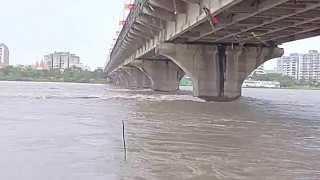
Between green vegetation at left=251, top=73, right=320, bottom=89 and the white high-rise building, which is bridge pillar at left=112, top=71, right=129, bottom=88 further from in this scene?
the white high-rise building

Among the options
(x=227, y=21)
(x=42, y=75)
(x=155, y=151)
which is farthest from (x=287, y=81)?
(x=155, y=151)

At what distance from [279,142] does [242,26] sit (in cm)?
1647

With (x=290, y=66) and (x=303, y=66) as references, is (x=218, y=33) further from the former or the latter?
(x=290, y=66)

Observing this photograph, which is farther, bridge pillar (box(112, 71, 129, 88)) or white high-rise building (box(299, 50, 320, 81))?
white high-rise building (box(299, 50, 320, 81))

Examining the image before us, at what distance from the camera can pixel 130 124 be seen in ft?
58.7

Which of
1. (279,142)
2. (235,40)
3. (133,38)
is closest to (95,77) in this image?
(133,38)

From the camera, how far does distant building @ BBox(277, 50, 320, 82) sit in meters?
134

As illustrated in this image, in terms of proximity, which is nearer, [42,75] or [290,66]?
[290,66]

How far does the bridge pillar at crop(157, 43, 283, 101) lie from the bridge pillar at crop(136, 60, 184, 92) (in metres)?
23.5

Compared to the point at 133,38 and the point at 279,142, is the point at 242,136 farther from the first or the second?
the point at 133,38

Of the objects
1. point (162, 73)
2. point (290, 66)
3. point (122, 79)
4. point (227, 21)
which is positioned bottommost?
point (122, 79)

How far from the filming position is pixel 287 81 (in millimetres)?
135750

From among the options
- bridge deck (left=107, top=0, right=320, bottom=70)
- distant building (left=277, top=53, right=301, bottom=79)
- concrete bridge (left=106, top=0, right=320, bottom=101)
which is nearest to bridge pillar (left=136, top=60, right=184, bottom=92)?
concrete bridge (left=106, top=0, right=320, bottom=101)

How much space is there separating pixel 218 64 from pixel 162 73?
2495 centimetres
